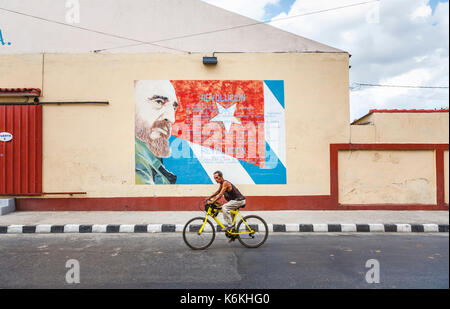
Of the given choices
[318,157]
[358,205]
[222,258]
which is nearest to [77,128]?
[222,258]

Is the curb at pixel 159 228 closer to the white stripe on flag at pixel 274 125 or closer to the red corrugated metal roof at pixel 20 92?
the white stripe on flag at pixel 274 125

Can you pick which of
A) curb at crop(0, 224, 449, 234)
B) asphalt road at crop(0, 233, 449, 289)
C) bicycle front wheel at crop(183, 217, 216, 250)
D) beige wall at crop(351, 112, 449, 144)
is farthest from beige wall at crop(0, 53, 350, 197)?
bicycle front wheel at crop(183, 217, 216, 250)

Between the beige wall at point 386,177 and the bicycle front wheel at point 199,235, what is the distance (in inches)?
220

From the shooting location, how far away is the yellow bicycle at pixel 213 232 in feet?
18.8

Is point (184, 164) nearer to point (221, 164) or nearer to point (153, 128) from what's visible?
point (221, 164)

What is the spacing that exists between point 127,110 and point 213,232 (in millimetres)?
5633

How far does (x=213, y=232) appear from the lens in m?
5.79

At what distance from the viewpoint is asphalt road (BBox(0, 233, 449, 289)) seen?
Result: 406 cm

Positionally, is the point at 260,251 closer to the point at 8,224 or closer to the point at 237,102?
the point at 237,102

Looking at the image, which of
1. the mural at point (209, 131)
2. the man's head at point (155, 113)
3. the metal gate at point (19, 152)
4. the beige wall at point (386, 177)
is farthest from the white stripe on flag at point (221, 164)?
the metal gate at point (19, 152)

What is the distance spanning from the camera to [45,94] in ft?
31.6

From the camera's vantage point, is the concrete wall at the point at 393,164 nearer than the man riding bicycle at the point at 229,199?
No

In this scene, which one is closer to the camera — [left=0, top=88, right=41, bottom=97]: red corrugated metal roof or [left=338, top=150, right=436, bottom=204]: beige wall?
[left=0, top=88, right=41, bottom=97]: red corrugated metal roof

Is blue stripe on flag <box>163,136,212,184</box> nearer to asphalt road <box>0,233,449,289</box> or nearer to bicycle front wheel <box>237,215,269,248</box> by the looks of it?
asphalt road <box>0,233,449,289</box>
